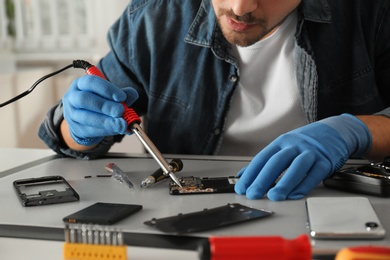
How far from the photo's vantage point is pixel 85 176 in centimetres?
100

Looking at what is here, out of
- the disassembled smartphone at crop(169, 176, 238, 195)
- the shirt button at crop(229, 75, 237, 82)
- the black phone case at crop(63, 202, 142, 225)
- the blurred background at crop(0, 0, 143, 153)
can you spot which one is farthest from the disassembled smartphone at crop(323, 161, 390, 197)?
the blurred background at crop(0, 0, 143, 153)

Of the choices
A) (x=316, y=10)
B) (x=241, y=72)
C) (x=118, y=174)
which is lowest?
(x=118, y=174)

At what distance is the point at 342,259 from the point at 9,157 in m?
0.89

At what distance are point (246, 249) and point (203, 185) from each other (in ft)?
1.30

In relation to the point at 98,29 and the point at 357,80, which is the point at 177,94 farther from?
the point at 98,29

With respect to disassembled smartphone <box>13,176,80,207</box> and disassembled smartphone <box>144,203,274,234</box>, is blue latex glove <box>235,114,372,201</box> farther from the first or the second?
disassembled smartphone <box>13,176,80,207</box>

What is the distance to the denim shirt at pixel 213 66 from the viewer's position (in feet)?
4.15

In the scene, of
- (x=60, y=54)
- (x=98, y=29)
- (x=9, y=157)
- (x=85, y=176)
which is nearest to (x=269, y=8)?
(x=85, y=176)

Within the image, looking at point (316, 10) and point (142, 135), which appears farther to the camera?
point (316, 10)

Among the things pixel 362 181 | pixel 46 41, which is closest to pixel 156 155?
pixel 362 181

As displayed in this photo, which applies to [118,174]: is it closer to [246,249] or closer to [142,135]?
[142,135]

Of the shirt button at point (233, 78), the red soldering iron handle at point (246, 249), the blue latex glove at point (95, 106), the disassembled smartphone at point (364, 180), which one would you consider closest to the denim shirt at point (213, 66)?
the shirt button at point (233, 78)

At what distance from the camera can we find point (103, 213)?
2.46 feet

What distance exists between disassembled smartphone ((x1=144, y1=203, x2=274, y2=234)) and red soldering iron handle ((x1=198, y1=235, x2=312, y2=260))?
18 cm
